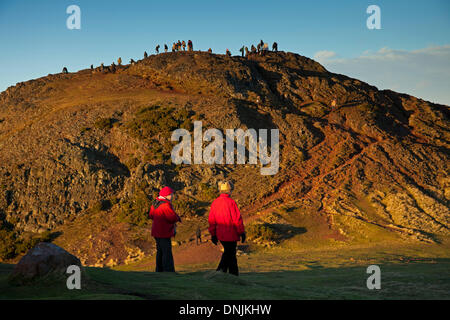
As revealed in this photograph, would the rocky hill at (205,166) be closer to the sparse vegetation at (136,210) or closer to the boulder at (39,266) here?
the sparse vegetation at (136,210)

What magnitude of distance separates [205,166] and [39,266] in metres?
20.6

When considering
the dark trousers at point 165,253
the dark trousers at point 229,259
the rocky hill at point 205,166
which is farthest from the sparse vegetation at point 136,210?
the dark trousers at point 229,259

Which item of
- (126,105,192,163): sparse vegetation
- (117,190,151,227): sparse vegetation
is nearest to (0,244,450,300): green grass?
(117,190,151,227): sparse vegetation

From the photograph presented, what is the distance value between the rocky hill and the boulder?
13932 mm

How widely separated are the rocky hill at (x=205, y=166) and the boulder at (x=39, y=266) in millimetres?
13932

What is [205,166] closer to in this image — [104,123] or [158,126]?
[158,126]

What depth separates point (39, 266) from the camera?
5.98 m

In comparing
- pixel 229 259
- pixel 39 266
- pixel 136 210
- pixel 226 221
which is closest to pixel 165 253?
pixel 229 259

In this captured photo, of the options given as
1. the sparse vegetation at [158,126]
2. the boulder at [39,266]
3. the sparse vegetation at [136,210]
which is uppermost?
the sparse vegetation at [158,126]

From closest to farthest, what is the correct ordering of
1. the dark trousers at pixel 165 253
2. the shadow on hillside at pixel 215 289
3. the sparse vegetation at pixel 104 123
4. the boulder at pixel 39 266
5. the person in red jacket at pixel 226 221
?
the shadow on hillside at pixel 215 289
the boulder at pixel 39 266
the person in red jacket at pixel 226 221
the dark trousers at pixel 165 253
the sparse vegetation at pixel 104 123

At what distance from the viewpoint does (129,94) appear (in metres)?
35.3

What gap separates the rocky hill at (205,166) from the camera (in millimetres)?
22625

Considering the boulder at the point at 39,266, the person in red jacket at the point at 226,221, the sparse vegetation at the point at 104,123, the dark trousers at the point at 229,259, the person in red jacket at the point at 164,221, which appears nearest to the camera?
the boulder at the point at 39,266
